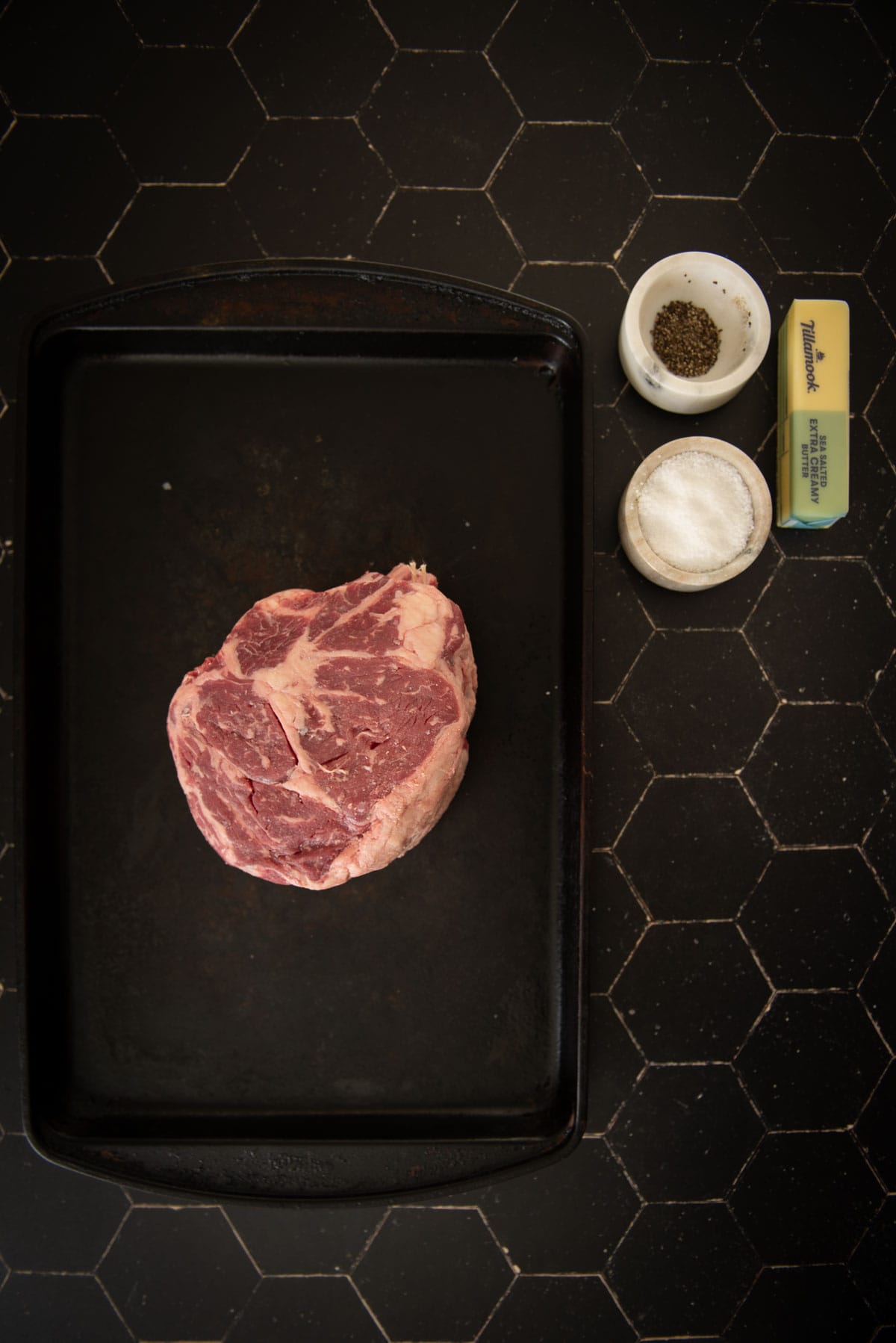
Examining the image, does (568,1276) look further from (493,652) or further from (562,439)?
(562,439)

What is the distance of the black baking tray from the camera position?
1643 mm

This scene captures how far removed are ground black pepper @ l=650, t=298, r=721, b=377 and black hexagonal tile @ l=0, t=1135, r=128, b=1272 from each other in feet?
7.45

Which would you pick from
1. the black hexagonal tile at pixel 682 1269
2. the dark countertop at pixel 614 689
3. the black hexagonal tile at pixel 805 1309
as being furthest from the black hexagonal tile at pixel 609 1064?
the black hexagonal tile at pixel 805 1309

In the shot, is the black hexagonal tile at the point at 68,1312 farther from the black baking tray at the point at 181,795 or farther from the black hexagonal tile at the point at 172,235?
the black hexagonal tile at the point at 172,235

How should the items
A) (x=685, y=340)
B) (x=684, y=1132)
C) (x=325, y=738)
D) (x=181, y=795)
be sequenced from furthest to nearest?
(x=684, y=1132)
(x=685, y=340)
(x=181, y=795)
(x=325, y=738)

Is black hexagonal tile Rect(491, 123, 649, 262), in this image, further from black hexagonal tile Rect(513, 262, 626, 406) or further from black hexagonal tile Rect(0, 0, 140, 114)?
black hexagonal tile Rect(0, 0, 140, 114)

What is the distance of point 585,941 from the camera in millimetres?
1540

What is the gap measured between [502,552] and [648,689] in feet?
1.66

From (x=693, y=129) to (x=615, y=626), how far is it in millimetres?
1199

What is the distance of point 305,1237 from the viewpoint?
6.17 feet

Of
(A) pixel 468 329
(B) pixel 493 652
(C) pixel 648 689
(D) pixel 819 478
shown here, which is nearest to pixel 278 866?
(B) pixel 493 652

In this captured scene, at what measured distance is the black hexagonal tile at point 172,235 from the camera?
1.87 meters

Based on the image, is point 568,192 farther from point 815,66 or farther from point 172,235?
point 172,235

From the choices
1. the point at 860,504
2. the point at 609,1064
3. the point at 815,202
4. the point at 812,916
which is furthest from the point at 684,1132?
the point at 815,202
